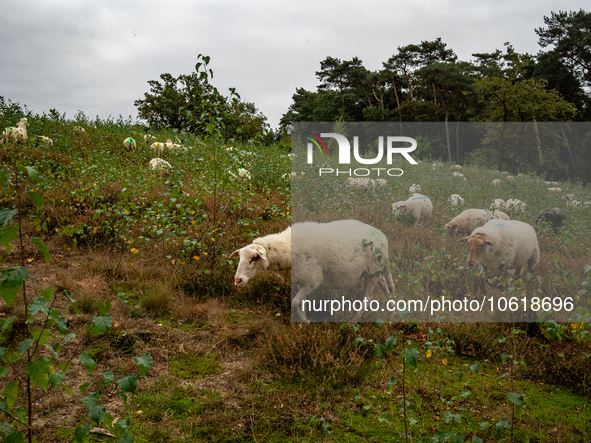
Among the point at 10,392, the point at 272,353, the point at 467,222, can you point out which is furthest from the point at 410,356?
the point at 467,222

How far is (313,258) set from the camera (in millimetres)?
5262

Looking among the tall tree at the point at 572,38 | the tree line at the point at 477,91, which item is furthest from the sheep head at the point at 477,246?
the tall tree at the point at 572,38

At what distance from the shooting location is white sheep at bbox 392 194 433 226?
10.0 m

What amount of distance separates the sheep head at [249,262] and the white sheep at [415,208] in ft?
18.7

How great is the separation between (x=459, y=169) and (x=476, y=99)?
1162 centimetres

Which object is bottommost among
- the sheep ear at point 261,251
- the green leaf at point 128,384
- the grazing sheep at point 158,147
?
the green leaf at point 128,384

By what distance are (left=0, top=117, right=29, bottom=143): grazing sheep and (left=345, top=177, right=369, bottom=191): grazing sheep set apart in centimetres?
1055

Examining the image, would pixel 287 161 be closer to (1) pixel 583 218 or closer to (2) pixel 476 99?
(1) pixel 583 218

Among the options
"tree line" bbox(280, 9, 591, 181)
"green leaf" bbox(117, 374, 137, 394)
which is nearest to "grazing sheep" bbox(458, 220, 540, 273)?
"green leaf" bbox(117, 374, 137, 394)

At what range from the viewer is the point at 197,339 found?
4.73 metres

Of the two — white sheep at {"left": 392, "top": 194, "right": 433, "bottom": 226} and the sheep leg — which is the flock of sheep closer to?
the sheep leg

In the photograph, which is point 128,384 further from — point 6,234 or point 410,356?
point 410,356

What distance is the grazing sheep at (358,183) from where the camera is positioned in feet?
39.0

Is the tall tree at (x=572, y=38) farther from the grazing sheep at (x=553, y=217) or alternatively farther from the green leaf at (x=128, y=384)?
the green leaf at (x=128, y=384)
